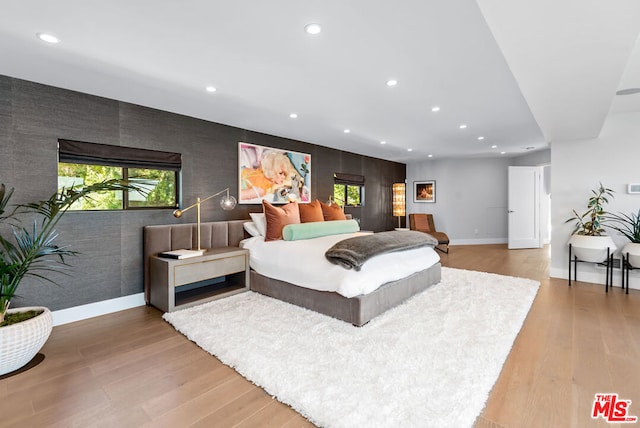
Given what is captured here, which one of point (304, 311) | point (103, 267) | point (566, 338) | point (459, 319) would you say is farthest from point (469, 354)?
point (103, 267)

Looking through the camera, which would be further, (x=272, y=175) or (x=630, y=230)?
(x=272, y=175)

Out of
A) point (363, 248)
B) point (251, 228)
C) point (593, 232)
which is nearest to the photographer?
point (363, 248)

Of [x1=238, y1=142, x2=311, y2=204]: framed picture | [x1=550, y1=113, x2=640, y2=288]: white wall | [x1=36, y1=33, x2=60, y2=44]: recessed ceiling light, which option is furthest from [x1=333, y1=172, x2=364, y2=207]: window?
[x1=36, y1=33, x2=60, y2=44]: recessed ceiling light

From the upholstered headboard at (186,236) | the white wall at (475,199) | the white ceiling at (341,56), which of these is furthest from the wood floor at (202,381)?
the white wall at (475,199)

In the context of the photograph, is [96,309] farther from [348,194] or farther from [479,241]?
[479,241]

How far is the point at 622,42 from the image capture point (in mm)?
1752

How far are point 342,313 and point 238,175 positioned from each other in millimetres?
2737

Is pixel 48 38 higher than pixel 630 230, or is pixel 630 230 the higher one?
pixel 48 38

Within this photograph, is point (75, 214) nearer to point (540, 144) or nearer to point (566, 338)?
point (566, 338)

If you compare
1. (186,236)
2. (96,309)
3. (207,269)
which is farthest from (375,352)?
(96,309)

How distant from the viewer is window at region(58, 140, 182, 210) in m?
3.05

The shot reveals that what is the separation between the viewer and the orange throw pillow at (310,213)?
14.5 ft

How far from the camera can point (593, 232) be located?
4.03m

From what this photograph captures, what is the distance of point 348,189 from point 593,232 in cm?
425
